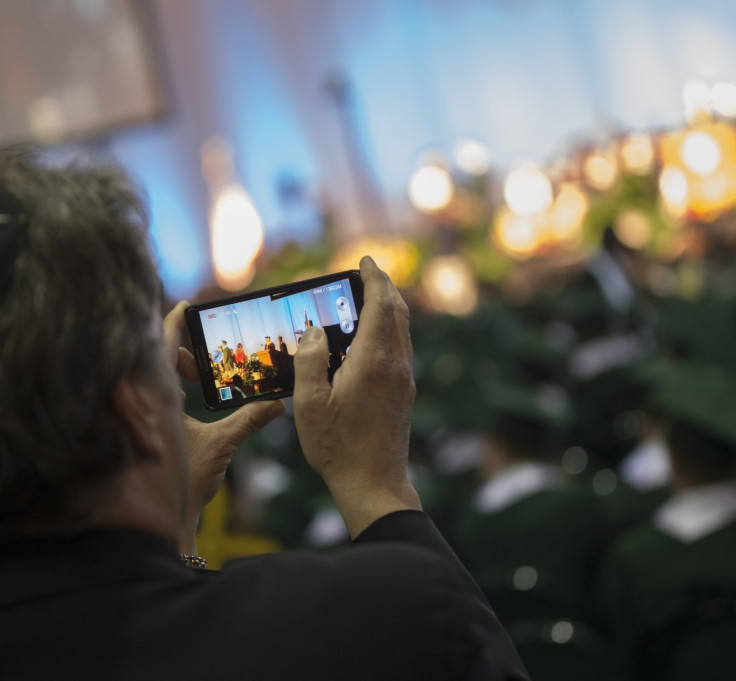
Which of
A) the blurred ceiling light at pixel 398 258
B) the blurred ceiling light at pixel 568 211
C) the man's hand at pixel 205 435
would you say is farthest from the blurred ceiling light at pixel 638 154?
the man's hand at pixel 205 435

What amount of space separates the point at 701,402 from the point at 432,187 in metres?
9.95

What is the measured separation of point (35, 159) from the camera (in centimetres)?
91

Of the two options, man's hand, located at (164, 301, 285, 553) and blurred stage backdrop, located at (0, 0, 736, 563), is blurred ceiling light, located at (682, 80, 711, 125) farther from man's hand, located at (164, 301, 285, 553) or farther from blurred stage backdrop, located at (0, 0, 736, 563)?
man's hand, located at (164, 301, 285, 553)

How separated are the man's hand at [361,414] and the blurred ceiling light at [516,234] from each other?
10722 millimetres

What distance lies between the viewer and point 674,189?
749 centimetres

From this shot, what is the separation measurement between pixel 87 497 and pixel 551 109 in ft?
52.6

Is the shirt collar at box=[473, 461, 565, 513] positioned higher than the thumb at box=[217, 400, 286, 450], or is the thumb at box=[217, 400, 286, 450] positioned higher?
the thumb at box=[217, 400, 286, 450]

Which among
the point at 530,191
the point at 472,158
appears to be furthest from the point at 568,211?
the point at 472,158

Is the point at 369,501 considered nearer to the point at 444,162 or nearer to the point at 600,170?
the point at 600,170

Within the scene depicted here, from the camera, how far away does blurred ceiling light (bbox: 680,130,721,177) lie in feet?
22.5

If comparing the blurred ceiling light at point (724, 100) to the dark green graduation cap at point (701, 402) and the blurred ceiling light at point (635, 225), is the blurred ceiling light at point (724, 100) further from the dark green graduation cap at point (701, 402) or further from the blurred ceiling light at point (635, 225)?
the dark green graduation cap at point (701, 402)

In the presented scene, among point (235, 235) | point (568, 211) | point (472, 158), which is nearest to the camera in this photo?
point (568, 211)

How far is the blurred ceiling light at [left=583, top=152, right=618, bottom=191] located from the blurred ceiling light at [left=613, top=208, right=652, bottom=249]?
58 centimetres

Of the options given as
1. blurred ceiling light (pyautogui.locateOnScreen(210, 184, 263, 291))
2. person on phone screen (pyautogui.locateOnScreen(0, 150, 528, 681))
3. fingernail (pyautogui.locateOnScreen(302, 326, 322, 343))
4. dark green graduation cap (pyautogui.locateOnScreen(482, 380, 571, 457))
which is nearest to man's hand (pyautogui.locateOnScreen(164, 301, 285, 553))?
fingernail (pyautogui.locateOnScreen(302, 326, 322, 343))
